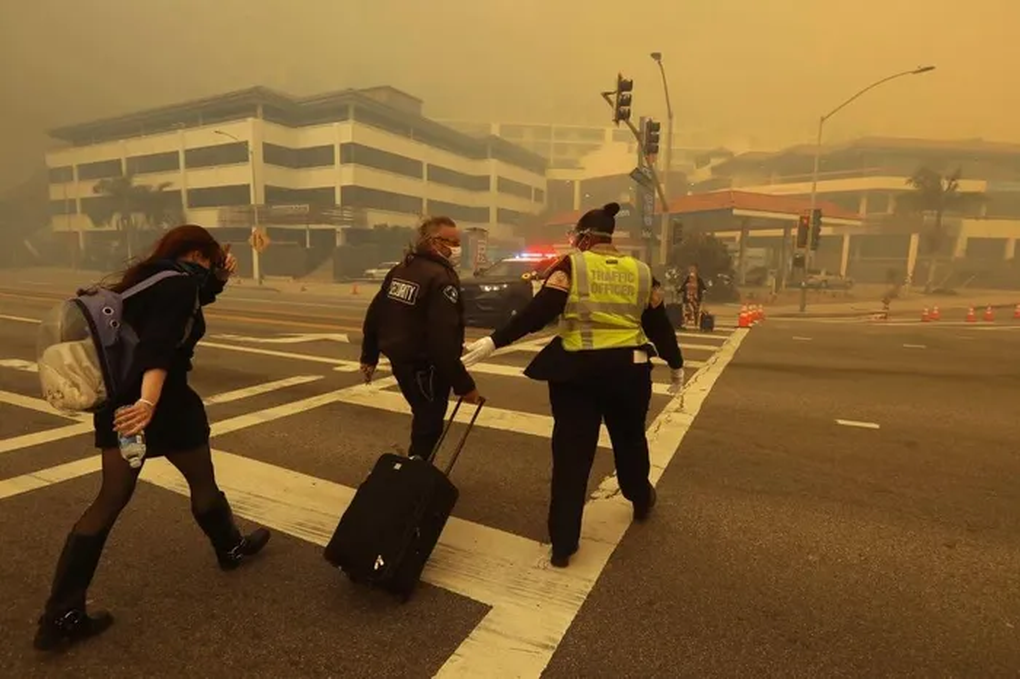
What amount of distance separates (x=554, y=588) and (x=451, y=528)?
932mm

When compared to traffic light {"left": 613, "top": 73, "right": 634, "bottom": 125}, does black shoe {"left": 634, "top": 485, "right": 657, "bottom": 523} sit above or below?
below

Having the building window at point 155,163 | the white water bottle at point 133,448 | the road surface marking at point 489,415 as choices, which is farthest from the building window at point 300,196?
the white water bottle at point 133,448

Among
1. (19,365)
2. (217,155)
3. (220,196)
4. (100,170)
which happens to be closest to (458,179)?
(217,155)

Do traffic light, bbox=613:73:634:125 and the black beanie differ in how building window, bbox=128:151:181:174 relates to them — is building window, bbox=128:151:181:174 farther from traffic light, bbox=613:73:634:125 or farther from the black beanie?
the black beanie

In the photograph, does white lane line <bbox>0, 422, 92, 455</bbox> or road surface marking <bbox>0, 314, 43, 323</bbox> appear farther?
road surface marking <bbox>0, 314, 43, 323</bbox>

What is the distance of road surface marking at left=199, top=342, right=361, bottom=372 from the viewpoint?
A: 365 inches

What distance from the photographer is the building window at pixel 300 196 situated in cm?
6662

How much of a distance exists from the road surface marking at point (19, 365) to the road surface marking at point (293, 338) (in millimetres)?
3179

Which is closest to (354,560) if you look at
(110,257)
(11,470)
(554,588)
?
(554,588)

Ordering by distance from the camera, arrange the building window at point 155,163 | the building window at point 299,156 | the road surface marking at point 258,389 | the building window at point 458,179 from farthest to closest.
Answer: the building window at point 458,179 < the building window at point 155,163 < the building window at point 299,156 < the road surface marking at point 258,389

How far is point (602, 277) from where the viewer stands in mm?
3381

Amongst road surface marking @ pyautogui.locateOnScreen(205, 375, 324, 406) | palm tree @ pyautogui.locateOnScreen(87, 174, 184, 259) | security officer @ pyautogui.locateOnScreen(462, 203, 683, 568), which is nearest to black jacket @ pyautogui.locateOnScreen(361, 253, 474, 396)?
security officer @ pyautogui.locateOnScreen(462, 203, 683, 568)

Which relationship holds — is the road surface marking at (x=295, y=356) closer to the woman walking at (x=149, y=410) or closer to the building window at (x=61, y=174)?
the woman walking at (x=149, y=410)

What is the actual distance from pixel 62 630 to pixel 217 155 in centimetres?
7555
